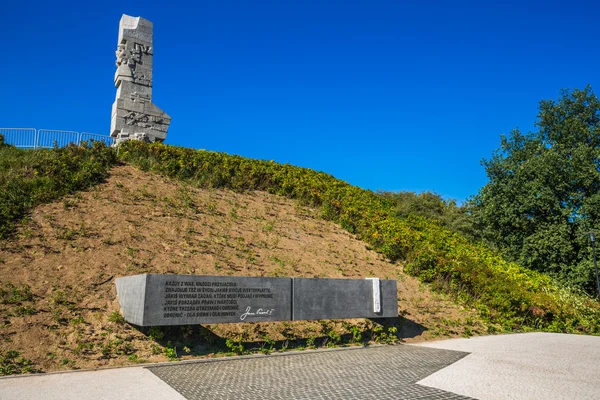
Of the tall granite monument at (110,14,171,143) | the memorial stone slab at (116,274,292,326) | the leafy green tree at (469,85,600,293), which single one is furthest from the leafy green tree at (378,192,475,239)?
the memorial stone slab at (116,274,292,326)

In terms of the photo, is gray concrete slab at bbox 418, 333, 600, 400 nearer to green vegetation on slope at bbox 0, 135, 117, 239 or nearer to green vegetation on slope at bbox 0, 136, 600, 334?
green vegetation on slope at bbox 0, 136, 600, 334

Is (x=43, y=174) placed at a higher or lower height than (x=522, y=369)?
higher

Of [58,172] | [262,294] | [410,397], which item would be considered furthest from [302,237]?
[410,397]

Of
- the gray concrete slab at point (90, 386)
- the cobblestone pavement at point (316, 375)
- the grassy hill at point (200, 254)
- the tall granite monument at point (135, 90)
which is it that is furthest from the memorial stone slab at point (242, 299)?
the tall granite monument at point (135, 90)

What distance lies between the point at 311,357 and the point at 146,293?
118 inches

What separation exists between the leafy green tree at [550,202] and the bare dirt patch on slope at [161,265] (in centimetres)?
940

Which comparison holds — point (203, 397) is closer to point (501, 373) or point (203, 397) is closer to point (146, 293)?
point (146, 293)

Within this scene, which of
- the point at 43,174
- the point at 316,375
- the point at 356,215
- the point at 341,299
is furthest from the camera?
the point at 356,215

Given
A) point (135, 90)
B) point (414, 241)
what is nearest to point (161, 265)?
point (414, 241)

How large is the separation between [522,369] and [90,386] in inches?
246

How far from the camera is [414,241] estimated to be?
1477 cm

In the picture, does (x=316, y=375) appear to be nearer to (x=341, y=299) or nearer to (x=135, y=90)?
(x=341, y=299)
